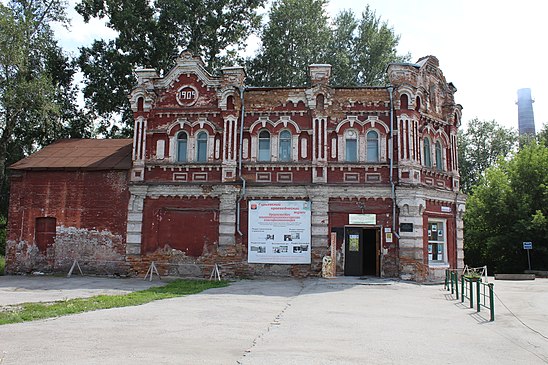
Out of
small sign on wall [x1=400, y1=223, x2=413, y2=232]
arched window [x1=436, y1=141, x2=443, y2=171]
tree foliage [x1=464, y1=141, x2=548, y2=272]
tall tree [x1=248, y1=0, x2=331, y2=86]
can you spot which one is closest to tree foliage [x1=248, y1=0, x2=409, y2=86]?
tall tree [x1=248, y1=0, x2=331, y2=86]

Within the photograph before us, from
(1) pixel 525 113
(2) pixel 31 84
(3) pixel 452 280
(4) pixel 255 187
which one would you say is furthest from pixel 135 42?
(1) pixel 525 113

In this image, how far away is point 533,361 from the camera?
7648 millimetres

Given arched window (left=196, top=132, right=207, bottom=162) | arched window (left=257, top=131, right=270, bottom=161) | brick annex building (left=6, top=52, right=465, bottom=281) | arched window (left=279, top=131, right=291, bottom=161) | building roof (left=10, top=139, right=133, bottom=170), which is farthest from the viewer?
building roof (left=10, top=139, right=133, bottom=170)

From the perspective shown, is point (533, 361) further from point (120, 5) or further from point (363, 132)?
point (120, 5)

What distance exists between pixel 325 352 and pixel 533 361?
3.23 meters

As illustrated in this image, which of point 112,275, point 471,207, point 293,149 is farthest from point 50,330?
point 471,207

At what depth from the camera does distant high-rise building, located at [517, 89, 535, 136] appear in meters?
55.1

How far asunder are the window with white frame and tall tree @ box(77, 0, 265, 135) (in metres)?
18.7

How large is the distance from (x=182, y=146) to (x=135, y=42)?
44.4ft

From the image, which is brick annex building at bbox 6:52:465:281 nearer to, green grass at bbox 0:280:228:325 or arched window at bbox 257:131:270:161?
arched window at bbox 257:131:270:161

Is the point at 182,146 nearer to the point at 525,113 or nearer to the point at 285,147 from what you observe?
the point at 285,147

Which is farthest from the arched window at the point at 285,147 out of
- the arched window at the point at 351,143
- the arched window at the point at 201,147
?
the arched window at the point at 201,147

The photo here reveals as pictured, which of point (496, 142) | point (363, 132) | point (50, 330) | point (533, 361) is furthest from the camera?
point (496, 142)

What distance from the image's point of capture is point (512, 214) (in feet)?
99.3
